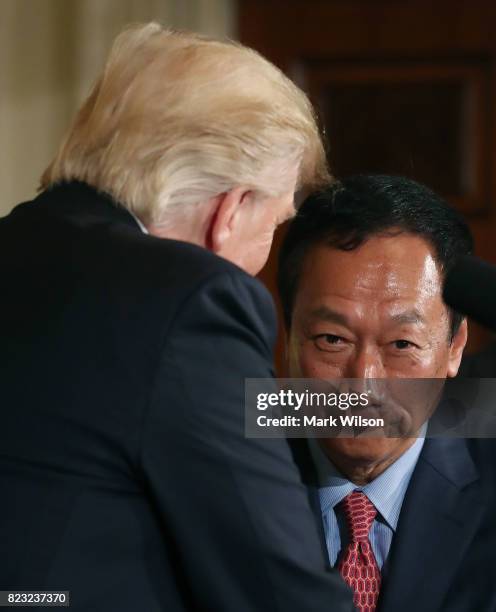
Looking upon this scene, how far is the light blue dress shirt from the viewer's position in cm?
141

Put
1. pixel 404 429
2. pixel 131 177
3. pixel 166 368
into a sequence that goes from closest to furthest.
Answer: pixel 166 368 < pixel 131 177 < pixel 404 429

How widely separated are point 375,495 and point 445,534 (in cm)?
11

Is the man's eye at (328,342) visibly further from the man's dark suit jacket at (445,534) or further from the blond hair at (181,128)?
the blond hair at (181,128)

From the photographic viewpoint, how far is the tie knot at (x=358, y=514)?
4.58 feet

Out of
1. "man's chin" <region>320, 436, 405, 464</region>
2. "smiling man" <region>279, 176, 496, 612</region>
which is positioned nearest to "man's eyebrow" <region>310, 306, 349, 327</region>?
"smiling man" <region>279, 176, 496, 612</region>

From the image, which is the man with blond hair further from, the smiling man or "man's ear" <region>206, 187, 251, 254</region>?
the smiling man

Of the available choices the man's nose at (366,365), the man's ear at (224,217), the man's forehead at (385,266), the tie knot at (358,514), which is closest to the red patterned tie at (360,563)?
the tie knot at (358,514)

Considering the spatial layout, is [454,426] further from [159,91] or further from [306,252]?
[159,91]

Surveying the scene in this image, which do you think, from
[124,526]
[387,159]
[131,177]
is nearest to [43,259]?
[131,177]

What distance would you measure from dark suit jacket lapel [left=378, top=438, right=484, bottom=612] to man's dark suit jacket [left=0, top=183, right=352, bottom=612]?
258 millimetres

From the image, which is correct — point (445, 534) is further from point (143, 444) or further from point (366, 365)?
point (143, 444)

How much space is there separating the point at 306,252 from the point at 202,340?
0.55 meters

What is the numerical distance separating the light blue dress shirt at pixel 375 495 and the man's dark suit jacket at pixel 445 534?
12mm

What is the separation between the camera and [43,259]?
1113 millimetres
